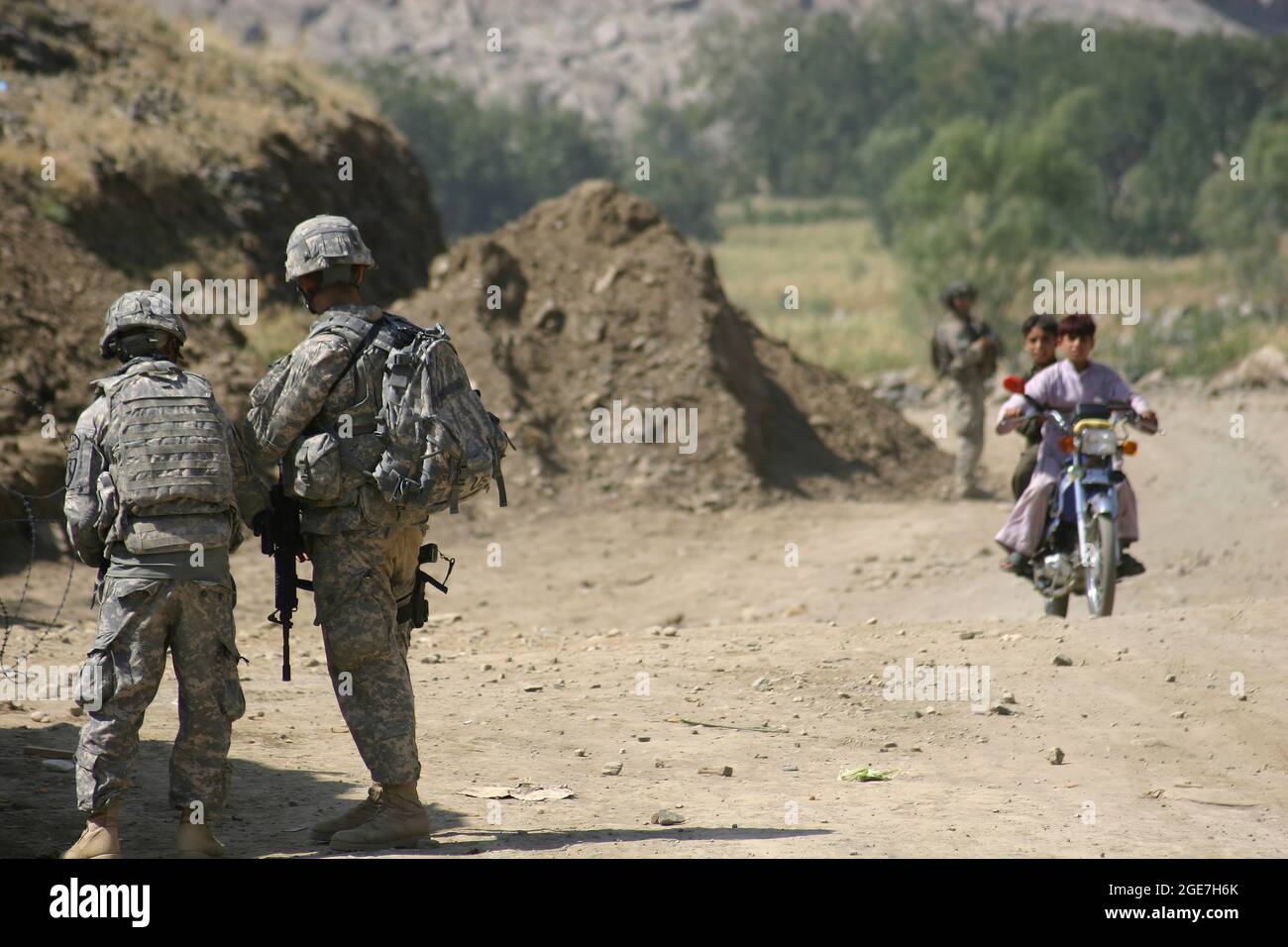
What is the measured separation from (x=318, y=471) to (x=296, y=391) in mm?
252

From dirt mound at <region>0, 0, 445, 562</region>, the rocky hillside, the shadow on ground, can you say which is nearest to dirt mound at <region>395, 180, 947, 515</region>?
dirt mound at <region>0, 0, 445, 562</region>

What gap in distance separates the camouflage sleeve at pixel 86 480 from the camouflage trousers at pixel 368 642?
2.05 ft

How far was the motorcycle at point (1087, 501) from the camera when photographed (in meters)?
8.09

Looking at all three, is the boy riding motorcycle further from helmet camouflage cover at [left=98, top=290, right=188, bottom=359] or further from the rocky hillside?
the rocky hillside

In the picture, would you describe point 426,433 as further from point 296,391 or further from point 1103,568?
point 1103,568

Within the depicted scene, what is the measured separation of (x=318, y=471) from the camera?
4.56 meters

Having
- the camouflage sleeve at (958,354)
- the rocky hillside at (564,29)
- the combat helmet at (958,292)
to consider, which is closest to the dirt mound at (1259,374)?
the camouflage sleeve at (958,354)

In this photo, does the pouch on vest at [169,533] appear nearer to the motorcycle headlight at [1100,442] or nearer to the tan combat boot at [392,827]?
the tan combat boot at [392,827]

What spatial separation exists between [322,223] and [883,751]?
122 inches

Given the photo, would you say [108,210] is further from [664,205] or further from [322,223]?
[664,205]

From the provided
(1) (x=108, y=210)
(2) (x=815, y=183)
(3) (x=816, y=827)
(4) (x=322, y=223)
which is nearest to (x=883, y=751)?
(3) (x=816, y=827)

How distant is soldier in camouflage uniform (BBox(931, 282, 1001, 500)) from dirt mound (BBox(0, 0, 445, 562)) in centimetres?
628

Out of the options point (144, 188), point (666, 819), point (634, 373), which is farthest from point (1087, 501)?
point (144, 188)

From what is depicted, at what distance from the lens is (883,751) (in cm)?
627
